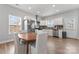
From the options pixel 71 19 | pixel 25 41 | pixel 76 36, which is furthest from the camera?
pixel 71 19

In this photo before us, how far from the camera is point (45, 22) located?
591 cm

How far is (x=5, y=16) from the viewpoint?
18.8 feet

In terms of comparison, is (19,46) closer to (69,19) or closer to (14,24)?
(14,24)

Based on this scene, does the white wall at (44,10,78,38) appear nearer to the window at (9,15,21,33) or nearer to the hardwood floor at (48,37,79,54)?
the hardwood floor at (48,37,79,54)

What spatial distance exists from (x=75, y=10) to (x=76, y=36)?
2.01 m

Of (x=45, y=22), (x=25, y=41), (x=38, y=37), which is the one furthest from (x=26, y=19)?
(x=38, y=37)

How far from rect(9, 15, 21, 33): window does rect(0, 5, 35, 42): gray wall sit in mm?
228

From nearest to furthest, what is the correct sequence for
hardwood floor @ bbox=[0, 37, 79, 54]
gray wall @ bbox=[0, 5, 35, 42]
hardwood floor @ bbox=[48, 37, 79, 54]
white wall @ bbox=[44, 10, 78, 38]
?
hardwood floor @ bbox=[0, 37, 79, 54]
hardwood floor @ bbox=[48, 37, 79, 54]
gray wall @ bbox=[0, 5, 35, 42]
white wall @ bbox=[44, 10, 78, 38]

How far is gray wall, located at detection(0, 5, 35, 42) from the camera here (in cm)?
545

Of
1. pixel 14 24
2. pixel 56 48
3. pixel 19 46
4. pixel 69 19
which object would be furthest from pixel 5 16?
pixel 69 19

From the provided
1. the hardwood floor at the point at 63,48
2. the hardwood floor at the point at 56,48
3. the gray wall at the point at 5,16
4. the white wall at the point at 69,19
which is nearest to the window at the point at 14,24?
the gray wall at the point at 5,16

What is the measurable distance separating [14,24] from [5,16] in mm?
1398

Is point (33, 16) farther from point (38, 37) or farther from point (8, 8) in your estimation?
point (38, 37)

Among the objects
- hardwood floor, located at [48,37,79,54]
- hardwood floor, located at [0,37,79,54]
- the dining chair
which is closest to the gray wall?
hardwood floor, located at [0,37,79,54]
